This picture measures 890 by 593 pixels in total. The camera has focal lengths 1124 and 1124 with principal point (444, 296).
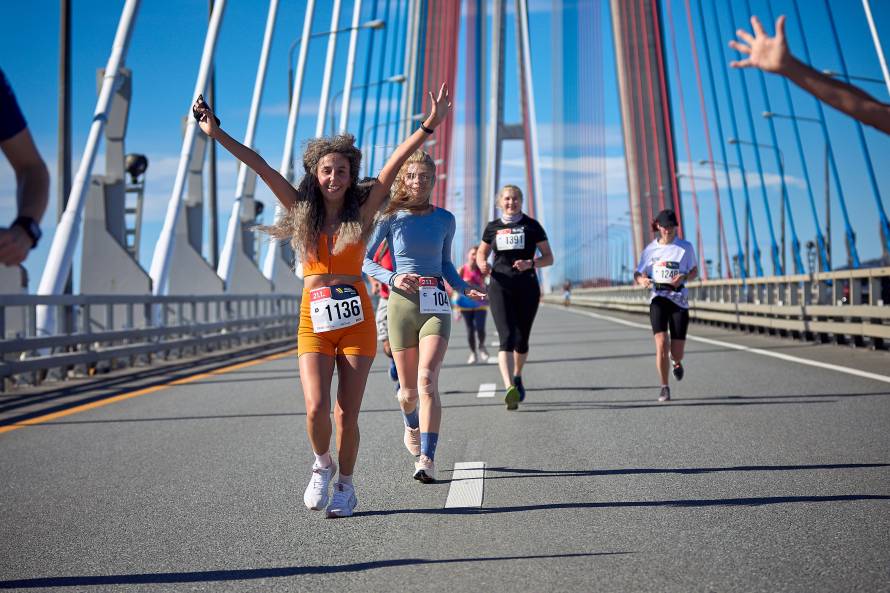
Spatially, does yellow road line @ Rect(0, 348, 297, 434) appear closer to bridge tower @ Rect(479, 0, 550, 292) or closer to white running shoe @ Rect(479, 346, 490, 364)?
white running shoe @ Rect(479, 346, 490, 364)

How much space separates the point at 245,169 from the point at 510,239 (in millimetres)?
16023

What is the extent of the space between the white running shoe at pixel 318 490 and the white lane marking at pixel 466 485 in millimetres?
598

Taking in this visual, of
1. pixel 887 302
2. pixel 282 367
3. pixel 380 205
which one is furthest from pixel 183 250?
pixel 380 205

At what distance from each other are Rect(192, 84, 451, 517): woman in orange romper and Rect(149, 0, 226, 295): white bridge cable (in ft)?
41.3

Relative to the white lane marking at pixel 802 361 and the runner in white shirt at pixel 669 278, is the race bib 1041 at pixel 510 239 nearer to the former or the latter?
the runner in white shirt at pixel 669 278

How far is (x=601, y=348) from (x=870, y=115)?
14993mm

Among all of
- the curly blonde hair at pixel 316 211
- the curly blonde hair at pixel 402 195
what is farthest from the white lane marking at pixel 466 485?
the curly blonde hair at pixel 402 195

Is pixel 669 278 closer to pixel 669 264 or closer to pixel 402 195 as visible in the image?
pixel 669 264

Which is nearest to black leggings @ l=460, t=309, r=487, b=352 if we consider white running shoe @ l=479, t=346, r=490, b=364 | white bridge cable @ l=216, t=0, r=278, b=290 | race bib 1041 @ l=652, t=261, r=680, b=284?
white running shoe @ l=479, t=346, r=490, b=364

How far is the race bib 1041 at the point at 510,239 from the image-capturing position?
9.35m

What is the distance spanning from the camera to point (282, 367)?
15367mm

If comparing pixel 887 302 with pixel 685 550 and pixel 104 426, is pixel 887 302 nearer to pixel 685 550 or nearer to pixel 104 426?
pixel 104 426

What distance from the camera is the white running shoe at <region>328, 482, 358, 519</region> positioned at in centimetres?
508

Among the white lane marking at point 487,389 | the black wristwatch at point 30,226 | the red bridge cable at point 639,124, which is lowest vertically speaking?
the white lane marking at point 487,389
